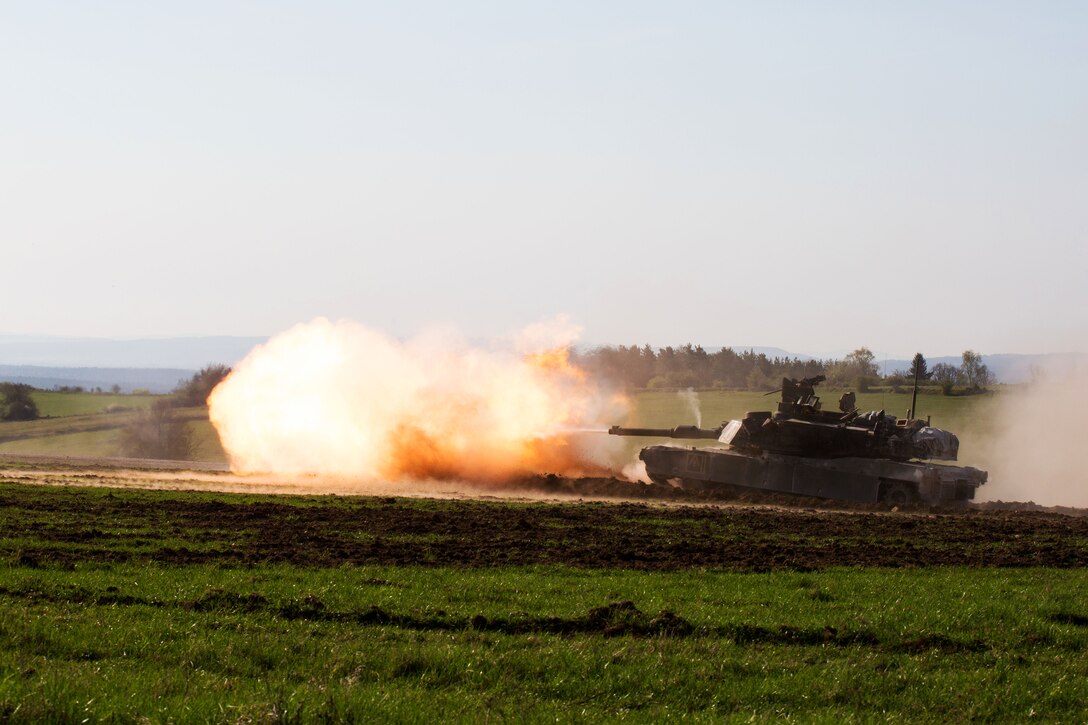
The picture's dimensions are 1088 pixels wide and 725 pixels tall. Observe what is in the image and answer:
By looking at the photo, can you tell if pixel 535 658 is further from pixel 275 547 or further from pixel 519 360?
pixel 519 360

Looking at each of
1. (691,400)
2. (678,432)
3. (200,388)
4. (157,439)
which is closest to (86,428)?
(200,388)

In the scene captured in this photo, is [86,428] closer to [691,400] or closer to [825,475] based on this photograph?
[691,400]

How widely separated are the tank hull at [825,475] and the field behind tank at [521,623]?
36.2ft

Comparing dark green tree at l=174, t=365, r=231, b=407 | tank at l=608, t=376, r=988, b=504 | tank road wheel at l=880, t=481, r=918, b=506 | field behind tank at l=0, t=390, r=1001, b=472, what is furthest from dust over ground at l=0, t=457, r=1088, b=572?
dark green tree at l=174, t=365, r=231, b=407

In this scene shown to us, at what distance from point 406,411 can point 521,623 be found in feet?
107

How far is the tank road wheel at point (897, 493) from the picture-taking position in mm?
38969

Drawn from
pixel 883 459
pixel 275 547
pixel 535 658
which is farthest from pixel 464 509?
pixel 535 658

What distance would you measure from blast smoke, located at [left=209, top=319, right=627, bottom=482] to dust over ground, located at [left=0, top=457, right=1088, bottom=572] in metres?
8.75

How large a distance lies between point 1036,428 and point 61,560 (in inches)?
2058

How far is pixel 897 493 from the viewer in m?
39.3

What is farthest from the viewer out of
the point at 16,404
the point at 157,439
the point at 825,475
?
the point at 16,404

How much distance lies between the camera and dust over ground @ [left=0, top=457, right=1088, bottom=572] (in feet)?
72.5

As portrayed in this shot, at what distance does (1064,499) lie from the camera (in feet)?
168

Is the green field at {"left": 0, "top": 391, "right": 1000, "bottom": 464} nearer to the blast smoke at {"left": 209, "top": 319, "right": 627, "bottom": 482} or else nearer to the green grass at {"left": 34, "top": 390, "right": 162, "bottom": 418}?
the green grass at {"left": 34, "top": 390, "right": 162, "bottom": 418}
